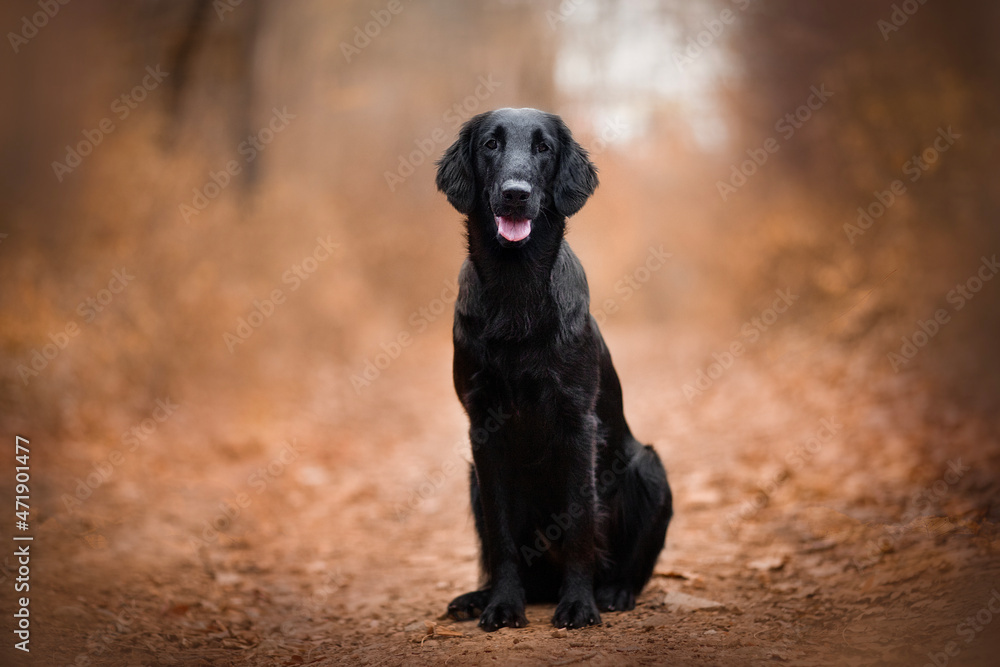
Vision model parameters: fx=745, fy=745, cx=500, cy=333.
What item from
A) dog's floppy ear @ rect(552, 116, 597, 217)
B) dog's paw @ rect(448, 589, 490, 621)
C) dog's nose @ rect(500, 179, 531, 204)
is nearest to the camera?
dog's nose @ rect(500, 179, 531, 204)

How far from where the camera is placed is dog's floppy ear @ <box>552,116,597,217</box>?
10.5 ft

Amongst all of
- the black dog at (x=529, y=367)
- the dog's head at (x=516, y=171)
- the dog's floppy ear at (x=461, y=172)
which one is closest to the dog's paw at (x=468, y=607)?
the black dog at (x=529, y=367)

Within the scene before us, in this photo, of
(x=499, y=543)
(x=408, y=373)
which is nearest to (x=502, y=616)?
→ (x=499, y=543)

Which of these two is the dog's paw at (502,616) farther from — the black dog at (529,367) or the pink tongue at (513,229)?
the pink tongue at (513,229)

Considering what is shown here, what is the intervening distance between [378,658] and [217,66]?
8529mm

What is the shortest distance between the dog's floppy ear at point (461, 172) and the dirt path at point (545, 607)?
1.83 m

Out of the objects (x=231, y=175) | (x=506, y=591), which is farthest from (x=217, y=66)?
(x=506, y=591)

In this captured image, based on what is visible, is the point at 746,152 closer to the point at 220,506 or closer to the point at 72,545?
the point at 220,506

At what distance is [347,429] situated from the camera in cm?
862

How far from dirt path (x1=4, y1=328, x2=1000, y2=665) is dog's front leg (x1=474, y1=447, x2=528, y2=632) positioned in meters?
0.12

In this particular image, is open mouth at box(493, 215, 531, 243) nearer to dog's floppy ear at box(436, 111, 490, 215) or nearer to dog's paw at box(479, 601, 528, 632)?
dog's floppy ear at box(436, 111, 490, 215)

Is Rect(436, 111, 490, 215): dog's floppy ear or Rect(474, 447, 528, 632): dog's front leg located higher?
Rect(436, 111, 490, 215): dog's floppy ear

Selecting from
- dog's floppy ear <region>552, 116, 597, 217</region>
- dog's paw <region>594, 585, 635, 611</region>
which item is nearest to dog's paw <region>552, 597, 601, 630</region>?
dog's paw <region>594, 585, 635, 611</region>

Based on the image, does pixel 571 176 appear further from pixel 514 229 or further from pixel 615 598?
pixel 615 598
